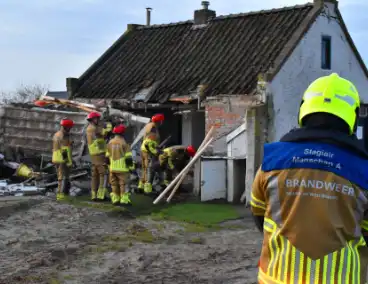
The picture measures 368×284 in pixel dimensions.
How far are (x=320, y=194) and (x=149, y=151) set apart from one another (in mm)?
12369

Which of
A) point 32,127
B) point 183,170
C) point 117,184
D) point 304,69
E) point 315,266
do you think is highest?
point 304,69

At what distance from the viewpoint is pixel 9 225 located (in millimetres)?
10945

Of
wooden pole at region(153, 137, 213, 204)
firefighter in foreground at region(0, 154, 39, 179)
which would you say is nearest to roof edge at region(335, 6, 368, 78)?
wooden pole at region(153, 137, 213, 204)

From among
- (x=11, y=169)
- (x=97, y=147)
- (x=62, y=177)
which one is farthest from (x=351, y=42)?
(x=11, y=169)

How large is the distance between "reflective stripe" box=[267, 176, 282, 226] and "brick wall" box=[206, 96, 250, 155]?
1254cm

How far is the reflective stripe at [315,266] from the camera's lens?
2732 millimetres

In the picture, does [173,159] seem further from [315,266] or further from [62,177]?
[315,266]

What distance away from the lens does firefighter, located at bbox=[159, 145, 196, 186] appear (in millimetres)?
15273

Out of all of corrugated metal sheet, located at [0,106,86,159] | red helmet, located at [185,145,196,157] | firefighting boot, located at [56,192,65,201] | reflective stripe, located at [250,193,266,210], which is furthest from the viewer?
corrugated metal sheet, located at [0,106,86,159]

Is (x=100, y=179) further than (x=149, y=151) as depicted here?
No

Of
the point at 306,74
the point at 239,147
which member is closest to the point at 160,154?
the point at 239,147

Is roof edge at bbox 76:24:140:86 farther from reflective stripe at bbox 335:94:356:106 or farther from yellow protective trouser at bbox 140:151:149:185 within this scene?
reflective stripe at bbox 335:94:356:106

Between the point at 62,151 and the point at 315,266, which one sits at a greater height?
the point at 315,266

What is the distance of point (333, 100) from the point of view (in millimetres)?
2811
